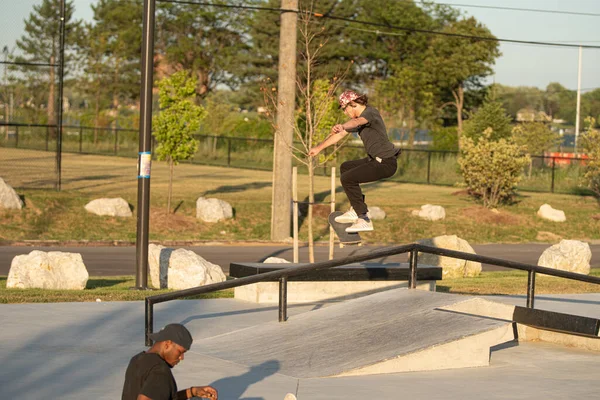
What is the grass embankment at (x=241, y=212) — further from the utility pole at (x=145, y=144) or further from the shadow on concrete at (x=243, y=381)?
the shadow on concrete at (x=243, y=381)

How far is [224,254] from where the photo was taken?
24.0 m

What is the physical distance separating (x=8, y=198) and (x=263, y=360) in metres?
→ 19.0

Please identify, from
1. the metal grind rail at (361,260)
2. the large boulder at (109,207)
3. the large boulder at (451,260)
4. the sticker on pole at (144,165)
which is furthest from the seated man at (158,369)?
the large boulder at (109,207)

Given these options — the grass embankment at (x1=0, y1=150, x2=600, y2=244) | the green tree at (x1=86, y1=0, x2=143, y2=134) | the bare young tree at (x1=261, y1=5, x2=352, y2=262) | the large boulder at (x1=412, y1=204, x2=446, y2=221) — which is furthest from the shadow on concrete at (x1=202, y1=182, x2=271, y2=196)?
the green tree at (x1=86, y1=0, x2=143, y2=134)

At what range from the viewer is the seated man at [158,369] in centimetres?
572

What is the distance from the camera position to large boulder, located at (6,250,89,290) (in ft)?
49.5

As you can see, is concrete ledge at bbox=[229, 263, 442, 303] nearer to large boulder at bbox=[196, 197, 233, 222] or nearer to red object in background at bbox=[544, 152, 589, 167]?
large boulder at bbox=[196, 197, 233, 222]

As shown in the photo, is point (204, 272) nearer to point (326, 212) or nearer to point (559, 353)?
point (559, 353)

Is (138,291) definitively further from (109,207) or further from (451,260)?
(109,207)

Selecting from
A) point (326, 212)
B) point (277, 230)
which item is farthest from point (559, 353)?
point (326, 212)

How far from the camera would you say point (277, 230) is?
1071 inches

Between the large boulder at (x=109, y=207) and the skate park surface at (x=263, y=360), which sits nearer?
the skate park surface at (x=263, y=360)

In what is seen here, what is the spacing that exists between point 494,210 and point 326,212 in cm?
678

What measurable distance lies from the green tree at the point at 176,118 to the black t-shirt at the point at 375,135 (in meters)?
18.7
